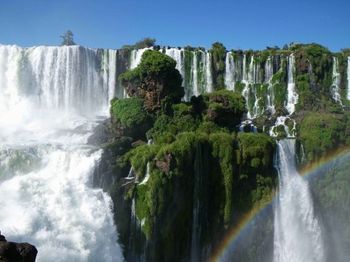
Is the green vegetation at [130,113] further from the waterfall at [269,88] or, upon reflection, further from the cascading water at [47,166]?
the waterfall at [269,88]

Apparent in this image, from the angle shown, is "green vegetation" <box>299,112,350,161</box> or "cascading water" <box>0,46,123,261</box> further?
"green vegetation" <box>299,112,350,161</box>

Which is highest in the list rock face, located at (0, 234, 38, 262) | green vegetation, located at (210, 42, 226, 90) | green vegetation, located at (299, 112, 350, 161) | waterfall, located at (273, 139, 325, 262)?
green vegetation, located at (210, 42, 226, 90)

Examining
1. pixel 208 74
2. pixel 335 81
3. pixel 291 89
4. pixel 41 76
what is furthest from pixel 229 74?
pixel 41 76

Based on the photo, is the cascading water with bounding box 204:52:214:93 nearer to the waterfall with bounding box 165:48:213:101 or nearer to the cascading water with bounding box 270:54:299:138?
the waterfall with bounding box 165:48:213:101

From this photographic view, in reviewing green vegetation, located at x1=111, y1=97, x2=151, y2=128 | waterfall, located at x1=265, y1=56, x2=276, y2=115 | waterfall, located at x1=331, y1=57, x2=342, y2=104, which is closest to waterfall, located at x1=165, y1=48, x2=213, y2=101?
waterfall, located at x1=265, y1=56, x2=276, y2=115

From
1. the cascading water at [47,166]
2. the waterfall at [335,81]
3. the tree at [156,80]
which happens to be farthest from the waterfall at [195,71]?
the waterfall at [335,81]

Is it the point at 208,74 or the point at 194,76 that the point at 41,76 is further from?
the point at 208,74

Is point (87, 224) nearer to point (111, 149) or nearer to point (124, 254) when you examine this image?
point (124, 254)
